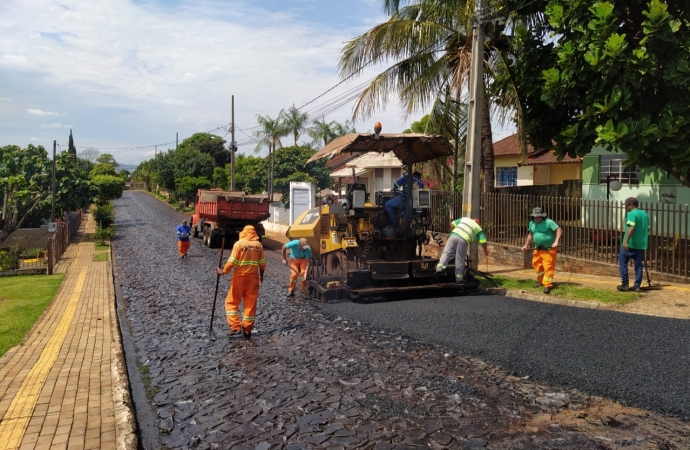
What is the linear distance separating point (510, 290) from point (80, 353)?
7.15m

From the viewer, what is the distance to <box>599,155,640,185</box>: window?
15484mm

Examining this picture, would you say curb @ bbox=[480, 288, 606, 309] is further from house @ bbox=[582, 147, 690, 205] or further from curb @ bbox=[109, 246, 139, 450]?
curb @ bbox=[109, 246, 139, 450]

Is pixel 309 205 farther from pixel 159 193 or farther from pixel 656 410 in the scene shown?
pixel 159 193

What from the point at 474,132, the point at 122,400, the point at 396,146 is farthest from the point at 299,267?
the point at 122,400

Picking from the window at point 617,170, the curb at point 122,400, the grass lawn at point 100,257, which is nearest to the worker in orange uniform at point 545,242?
the curb at point 122,400

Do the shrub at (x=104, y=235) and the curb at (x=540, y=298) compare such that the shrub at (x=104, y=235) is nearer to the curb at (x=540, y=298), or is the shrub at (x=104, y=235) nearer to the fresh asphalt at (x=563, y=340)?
the fresh asphalt at (x=563, y=340)

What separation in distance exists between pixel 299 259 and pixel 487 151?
7104mm

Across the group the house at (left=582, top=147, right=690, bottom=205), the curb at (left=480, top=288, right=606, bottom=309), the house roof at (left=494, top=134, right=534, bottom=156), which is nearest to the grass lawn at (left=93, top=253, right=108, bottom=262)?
the curb at (left=480, top=288, right=606, bottom=309)

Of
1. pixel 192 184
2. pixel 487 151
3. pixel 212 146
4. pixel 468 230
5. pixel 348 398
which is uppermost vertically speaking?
pixel 212 146

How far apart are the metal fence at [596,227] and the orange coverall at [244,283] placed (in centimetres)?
753

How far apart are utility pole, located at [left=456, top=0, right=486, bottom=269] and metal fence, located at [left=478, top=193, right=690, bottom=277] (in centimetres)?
233

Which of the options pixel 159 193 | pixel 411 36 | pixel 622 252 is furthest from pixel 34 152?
pixel 159 193

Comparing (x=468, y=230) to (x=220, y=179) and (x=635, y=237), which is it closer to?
(x=635, y=237)

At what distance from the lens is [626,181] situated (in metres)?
15.7
